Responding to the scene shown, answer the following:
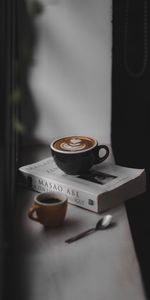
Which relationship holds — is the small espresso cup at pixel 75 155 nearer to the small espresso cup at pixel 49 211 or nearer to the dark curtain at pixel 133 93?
the small espresso cup at pixel 49 211

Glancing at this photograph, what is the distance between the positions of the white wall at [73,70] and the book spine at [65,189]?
339mm

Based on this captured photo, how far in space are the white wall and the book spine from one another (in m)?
0.34

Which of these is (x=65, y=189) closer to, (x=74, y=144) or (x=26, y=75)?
(x=74, y=144)

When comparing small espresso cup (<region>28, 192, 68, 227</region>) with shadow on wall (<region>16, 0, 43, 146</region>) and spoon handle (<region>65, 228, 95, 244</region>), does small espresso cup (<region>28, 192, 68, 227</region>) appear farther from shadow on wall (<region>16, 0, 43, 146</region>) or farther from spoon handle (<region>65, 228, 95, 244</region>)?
shadow on wall (<region>16, 0, 43, 146</region>)

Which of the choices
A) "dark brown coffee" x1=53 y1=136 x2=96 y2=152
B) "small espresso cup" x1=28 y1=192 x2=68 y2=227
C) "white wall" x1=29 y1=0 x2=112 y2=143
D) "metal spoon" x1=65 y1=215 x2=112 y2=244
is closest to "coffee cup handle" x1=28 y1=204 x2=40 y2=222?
"small espresso cup" x1=28 y1=192 x2=68 y2=227

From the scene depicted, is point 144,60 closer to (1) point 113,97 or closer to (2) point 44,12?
(1) point 113,97

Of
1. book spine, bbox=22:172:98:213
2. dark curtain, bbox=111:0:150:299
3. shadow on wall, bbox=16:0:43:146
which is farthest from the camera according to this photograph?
dark curtain, bbox=111:0:150:299

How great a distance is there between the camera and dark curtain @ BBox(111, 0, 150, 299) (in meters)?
1.62

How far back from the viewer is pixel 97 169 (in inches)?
51.3

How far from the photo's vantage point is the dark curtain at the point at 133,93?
1.62 m

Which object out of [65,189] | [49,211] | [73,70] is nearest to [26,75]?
[73,70]

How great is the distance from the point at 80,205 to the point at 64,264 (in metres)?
0.24

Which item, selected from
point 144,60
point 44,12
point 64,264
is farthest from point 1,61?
point 144,60

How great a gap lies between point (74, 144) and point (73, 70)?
1.11ft
